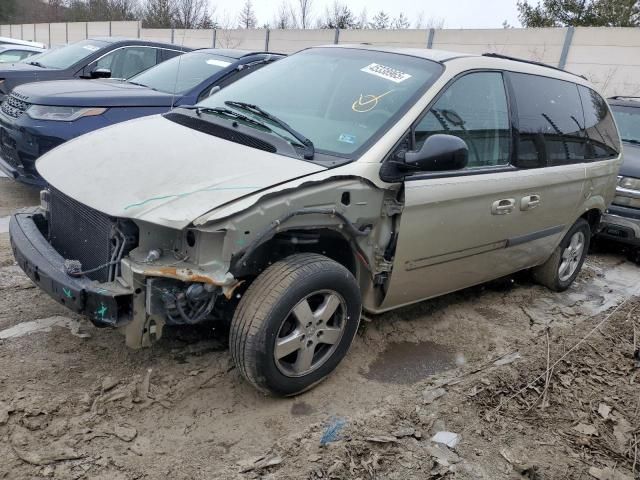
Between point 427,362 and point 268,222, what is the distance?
1.64 m

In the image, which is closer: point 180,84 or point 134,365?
point 134,365

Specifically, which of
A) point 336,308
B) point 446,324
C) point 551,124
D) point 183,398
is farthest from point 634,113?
point 183,398

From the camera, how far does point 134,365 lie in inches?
127

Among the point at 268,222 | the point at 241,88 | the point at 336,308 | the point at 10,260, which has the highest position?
the point at 241,88

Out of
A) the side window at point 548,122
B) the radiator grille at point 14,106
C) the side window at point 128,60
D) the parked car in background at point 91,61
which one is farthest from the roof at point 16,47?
the side window at point 548,122

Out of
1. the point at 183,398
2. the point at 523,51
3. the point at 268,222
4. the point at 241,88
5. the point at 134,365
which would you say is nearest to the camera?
the point at 268,222

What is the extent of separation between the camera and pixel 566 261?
5277mm

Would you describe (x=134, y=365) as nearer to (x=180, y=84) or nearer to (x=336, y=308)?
(x=336, y=308)

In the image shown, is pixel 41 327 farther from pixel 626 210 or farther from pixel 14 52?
pixel 14 52

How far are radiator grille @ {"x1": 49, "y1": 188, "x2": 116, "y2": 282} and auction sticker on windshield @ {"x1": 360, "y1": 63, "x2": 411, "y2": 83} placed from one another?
1.88 metres

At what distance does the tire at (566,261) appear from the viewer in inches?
201

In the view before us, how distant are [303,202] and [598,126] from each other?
3511mm

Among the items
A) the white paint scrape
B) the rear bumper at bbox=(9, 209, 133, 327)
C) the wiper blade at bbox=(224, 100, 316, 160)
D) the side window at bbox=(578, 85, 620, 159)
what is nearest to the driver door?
the wiper blade at bbox=(224, 100, 316, 160)

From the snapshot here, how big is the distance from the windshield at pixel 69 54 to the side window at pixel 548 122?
637cm
